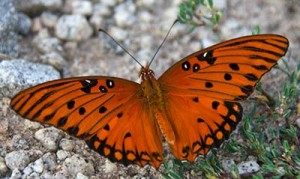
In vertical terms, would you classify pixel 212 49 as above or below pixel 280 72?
below

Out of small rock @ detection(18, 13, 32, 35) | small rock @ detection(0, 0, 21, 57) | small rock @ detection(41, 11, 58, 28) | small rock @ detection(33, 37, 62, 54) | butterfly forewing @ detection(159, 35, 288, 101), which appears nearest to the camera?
butterfly forewing @ detection(159, 35, 288, 101)

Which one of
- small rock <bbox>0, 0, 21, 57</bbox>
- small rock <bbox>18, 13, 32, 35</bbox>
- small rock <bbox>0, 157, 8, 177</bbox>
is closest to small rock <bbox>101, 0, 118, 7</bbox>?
small rock <bbox>18, 13, 32, 35</bbox>

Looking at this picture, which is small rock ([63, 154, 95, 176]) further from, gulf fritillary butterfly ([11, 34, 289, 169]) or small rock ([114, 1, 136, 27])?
small rock ([114, 1, 136, 27])

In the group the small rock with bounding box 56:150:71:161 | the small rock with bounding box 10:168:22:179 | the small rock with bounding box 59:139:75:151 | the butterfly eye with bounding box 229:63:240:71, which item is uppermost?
the butterfly eye with bounding box 229:63:240:71

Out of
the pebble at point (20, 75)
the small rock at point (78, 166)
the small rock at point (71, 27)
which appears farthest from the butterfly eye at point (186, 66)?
the small rock at point (71, 27)

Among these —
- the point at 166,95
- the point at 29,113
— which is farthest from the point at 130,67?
the point at 29,113

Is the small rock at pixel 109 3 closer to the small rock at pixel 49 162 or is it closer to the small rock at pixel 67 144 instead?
the small rock at pixel 67 144

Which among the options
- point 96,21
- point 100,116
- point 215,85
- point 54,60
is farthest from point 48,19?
point 215,85

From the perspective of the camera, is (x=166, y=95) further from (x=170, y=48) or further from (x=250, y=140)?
(x=170, y=48)
